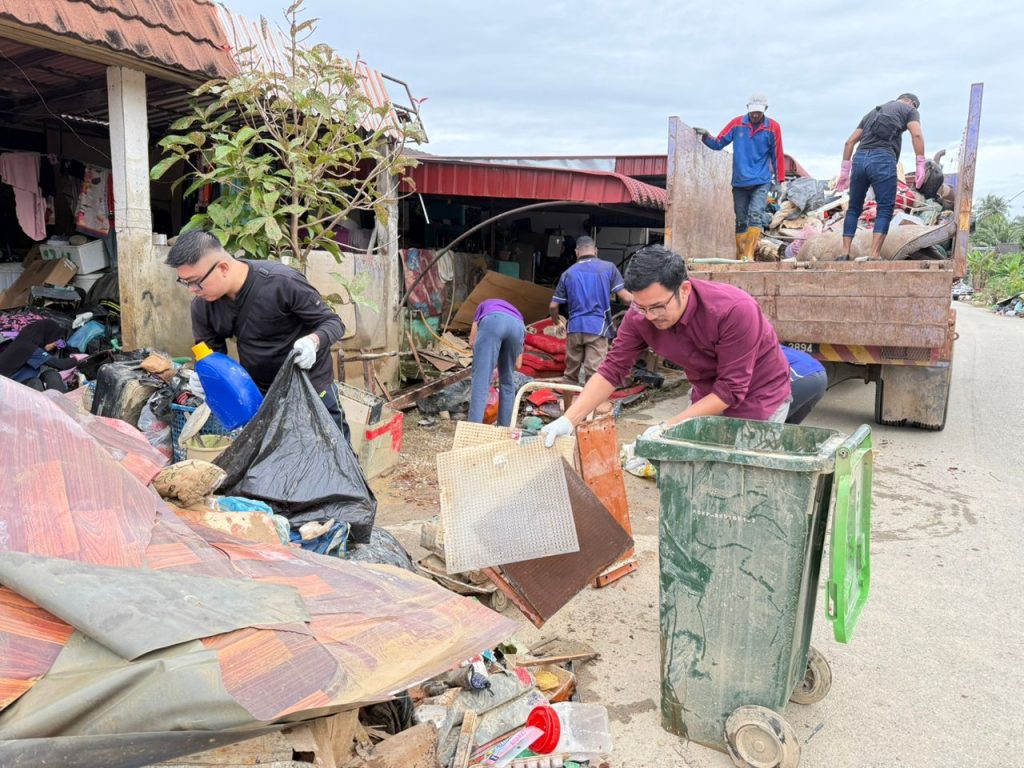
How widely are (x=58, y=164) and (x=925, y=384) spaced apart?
8.83 metres

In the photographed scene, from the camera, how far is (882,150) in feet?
20.7

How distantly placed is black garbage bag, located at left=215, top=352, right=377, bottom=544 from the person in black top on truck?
182mm

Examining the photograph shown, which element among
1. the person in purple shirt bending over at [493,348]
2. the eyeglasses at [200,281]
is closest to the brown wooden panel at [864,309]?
the person in purple shirt bending over at [493,348]

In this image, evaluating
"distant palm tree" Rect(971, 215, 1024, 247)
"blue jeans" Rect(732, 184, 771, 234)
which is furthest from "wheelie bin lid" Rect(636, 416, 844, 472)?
"distant palm tree" Rect(971, 215, 1024, 247)

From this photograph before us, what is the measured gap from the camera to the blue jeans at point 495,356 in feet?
17.8

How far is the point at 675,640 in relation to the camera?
236 centimetres

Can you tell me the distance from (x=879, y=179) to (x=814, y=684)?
5.21 meters

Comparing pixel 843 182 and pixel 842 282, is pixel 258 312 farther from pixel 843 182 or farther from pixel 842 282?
pixel 843 182

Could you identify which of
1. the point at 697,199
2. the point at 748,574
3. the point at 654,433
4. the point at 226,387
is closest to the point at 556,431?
the point at 654,433

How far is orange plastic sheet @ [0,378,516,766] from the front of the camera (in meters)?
1.45

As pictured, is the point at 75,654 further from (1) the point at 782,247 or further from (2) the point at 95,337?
(1) the point at 782,247

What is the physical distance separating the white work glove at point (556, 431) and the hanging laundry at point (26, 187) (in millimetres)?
6645

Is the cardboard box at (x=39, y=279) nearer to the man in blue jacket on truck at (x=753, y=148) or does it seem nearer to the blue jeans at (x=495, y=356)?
the blue jeans at (x=495, y=356)

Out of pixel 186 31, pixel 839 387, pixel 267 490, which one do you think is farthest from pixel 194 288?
pixel 839 387
